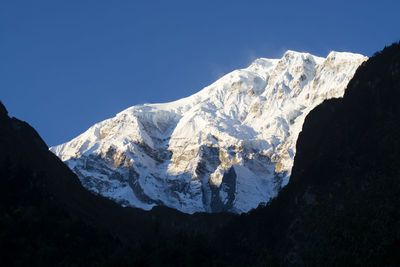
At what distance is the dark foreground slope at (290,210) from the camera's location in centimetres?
3541

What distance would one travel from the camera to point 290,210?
9975 cm

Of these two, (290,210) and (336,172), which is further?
(290,210)

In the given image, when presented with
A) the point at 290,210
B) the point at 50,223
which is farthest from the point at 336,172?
the point at 50,223

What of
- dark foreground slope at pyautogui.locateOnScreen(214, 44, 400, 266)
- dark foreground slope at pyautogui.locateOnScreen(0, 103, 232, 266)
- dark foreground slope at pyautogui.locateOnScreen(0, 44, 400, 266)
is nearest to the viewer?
dark foreground slope at pyautogui.locateOnScreen(0, 44, 400, 266)

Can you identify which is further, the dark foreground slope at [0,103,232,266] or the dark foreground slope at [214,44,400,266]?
the dark foreground slope at [0,103,232,266]

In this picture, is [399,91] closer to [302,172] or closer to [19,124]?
[302,172]

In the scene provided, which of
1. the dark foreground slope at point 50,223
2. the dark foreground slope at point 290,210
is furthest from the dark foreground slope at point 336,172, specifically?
the dark foreground slope at point 50,223

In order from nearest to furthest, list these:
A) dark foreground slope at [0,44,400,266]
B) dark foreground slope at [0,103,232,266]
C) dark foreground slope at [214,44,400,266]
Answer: dark foreground slope at [0,44,400,266]
dark foreground slope at [214,44,400,266]
dark foreground slope at [0,103,232,266]

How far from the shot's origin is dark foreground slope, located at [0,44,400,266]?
116ft

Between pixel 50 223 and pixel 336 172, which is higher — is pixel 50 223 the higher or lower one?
the lower one

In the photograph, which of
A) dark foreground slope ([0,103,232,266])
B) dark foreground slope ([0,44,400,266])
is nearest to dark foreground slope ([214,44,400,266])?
dark foreground slope ([0,44,400,266])

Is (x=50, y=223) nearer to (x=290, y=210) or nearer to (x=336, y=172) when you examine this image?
(x=290, y=210)

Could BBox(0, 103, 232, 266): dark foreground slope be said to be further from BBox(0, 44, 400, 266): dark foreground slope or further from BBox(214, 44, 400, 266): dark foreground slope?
BBox(214, 44, 400, 266): dark foreground slope

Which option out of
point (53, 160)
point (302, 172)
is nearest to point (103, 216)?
point (53, 160)
